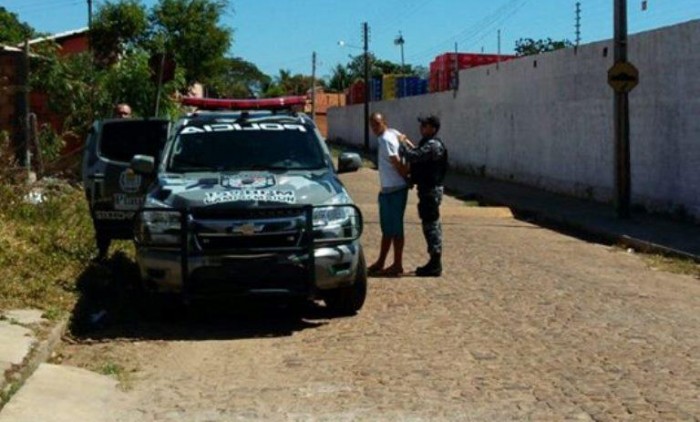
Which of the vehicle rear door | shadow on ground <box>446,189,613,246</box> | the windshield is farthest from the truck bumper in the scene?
shadow on ground <box>446,189,613,246</box>

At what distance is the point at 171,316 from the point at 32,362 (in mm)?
2299

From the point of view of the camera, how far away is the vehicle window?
13055 millimetres

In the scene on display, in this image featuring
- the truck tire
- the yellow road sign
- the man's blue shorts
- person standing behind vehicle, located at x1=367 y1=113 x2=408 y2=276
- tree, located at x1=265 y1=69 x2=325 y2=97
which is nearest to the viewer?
the truck tire

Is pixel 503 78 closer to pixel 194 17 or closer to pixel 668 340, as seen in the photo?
pixel 194 17

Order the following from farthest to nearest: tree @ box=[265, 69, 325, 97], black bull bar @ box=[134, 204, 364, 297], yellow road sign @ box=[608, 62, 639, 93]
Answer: tree @ box=[265, 69, 325, 97]
yellow road sign @ box=[608, 62, 639, 93]
black bull bar @ box=[134, 204, 364, 297]

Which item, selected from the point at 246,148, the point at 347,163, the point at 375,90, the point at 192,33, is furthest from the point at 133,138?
the point at 375,90

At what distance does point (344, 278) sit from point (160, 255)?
5.05 ft

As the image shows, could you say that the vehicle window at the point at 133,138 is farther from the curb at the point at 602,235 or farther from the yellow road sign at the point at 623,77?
the yellow road sign at the point at 623,77

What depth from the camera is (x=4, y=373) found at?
6883mm

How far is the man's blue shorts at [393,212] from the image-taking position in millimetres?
11773

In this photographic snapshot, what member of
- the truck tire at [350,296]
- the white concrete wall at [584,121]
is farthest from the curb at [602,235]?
the truck tire at [350,296]

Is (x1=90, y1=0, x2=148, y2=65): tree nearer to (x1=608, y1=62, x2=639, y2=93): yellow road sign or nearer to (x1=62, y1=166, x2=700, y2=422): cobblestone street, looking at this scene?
(x1=608, y1=62, x2=639, y2=93): yellow road sign

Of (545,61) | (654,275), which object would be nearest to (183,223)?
(654,275)

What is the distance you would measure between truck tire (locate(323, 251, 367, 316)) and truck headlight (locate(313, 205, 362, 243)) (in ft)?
1.13
